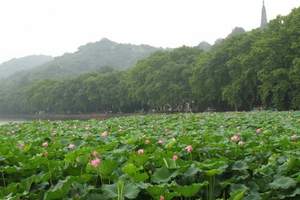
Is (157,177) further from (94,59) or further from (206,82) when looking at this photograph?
(94,59)

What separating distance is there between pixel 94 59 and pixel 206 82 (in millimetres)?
132813

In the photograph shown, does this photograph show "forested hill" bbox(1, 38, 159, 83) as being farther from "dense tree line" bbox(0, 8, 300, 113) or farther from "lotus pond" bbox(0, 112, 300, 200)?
"lotus pond" bbox(0, 112, 300, 200)

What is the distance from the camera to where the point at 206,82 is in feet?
166

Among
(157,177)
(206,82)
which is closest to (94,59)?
(206,82)

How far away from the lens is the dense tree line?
1606 inches

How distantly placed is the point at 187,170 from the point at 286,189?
773 millimetres

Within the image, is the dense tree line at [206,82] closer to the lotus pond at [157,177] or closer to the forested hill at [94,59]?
the lotus pond at [157,177]

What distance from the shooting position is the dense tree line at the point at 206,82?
40.8 m

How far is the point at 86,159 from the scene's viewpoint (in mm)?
4074

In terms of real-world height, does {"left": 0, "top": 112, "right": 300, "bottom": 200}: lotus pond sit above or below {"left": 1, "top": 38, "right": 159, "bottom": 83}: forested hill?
below

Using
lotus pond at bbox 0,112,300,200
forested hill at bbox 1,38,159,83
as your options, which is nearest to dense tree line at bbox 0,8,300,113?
lotus pond at bbox 0,112,300,200

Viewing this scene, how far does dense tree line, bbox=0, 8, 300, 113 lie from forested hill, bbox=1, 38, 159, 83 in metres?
62.0

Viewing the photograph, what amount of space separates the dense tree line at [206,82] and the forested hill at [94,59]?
204 feet

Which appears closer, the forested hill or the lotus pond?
the lotus pond
